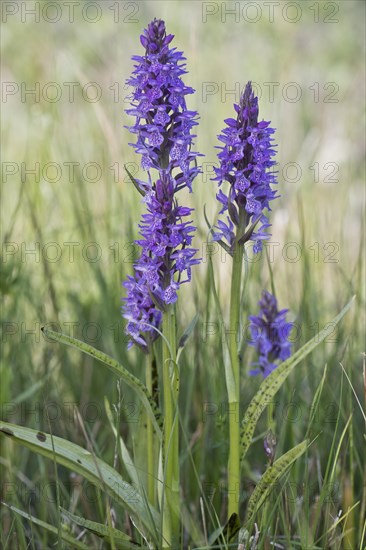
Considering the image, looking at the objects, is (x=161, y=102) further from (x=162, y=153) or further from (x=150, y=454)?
(x=150, y=454)

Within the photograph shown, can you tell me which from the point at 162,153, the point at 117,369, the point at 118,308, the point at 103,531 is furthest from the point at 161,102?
the point at 118,308

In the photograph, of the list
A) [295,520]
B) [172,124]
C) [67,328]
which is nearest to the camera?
[172,124]

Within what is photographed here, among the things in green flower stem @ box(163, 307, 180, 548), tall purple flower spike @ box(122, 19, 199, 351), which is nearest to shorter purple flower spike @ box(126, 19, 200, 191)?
tall purple flower spike @ box(122, 19, 199, 351)

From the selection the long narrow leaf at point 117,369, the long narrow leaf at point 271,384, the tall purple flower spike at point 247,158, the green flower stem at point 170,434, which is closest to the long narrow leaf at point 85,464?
the green flower stem at point 170,434

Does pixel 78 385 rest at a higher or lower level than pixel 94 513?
higher

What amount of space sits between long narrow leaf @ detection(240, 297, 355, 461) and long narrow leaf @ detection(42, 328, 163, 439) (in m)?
0.23

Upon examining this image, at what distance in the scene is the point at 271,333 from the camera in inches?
93.5

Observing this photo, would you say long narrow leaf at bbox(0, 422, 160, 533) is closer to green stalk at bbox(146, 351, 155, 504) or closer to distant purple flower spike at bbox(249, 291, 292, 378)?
green stalk at bbox(146, 351, 155, 504)

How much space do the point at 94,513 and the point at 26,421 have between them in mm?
591

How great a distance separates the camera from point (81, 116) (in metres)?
6.51

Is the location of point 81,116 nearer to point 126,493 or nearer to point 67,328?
point 67,328

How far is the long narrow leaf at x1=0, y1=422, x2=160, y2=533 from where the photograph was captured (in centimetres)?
179

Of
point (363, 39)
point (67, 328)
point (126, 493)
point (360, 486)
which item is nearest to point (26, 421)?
point (67, 328)

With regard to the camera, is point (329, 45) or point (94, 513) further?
point (329, 45)
